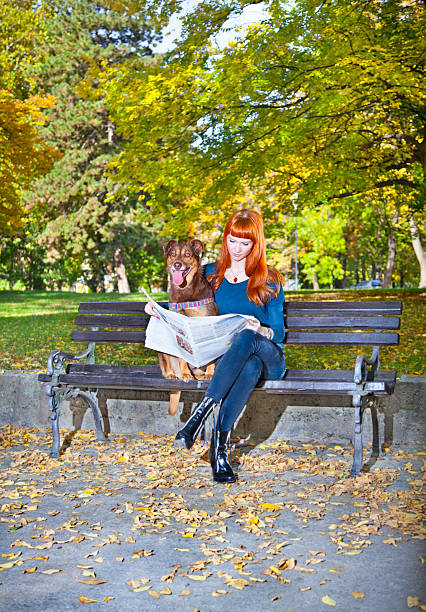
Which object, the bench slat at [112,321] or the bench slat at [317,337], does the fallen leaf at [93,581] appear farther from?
the bench slat at [112,321]

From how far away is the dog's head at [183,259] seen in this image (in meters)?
4.93

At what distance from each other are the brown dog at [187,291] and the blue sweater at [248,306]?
0.09 m

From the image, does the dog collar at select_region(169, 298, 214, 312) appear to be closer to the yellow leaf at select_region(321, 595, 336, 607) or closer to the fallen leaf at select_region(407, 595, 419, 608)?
the yellow leaf at select_region(321, 595, 336, 607)

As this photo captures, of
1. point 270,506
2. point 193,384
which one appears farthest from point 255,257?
Answer: point 270,506

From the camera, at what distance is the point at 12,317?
14836 mm

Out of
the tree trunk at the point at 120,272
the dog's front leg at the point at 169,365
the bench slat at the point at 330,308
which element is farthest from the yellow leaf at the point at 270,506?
the tree trunk at the point at 120,272

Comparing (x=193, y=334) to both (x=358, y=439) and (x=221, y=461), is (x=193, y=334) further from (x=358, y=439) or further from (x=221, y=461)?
(x=358, y=439)

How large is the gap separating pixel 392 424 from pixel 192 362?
1.62m

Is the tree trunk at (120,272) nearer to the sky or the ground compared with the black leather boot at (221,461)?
nearer to the sky

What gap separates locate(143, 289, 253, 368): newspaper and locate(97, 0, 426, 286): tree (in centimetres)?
579

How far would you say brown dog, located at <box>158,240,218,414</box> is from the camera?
195 inches

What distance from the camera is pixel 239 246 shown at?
4.99 m

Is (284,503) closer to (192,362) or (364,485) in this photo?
(364,485)

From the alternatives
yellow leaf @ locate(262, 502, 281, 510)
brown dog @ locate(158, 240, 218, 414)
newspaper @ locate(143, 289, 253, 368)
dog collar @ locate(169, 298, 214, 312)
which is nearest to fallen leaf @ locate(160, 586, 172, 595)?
yellow leaf @ locate(262, 502, 281, 510)
